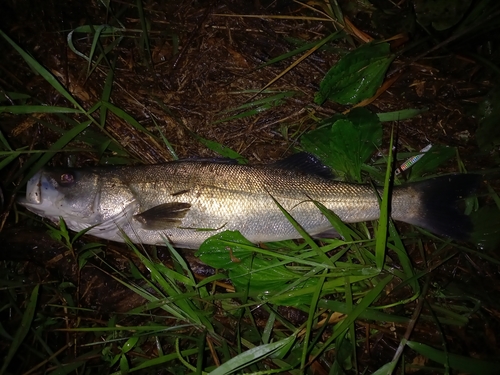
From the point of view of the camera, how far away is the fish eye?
2676 millimetres

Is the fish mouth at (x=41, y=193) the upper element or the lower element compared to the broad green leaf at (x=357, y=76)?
lower

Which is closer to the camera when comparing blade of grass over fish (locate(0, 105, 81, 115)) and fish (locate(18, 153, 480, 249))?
fish (locate(18, 153, 480, 249))

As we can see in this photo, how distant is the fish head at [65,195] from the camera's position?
2.65m

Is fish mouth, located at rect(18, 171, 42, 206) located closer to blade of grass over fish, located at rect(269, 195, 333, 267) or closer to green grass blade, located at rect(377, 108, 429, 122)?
blade of grass over fish, located at rect(269, 195, 333, 267)

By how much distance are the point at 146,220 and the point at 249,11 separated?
7.30ft

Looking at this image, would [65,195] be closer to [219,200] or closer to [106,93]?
[106,93]

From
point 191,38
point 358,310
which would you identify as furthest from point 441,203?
point 191,38

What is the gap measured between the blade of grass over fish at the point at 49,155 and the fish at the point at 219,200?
279mm

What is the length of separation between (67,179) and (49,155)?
427 millimetres

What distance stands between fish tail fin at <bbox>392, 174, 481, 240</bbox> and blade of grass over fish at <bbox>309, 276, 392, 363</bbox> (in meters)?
0.57

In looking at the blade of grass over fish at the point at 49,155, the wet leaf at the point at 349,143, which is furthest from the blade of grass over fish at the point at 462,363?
the blade of grass over fish at the point at 49,155

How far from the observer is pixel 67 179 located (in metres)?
2.68

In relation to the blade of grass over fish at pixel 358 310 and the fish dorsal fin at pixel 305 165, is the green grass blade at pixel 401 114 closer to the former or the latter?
the fish dorsal fin at pixel 305 165

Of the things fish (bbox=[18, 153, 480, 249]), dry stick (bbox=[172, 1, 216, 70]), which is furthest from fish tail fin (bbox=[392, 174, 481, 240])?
dry stick (bbox=[172, 1, 216, 70])
